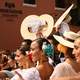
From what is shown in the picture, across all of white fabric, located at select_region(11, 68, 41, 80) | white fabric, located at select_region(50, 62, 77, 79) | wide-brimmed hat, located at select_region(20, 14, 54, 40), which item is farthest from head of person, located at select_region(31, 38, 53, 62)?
wide-brimmed hat, located at select_region(20, 14, 54, 40)

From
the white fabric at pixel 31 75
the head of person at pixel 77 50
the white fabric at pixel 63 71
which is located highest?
the head of person at pixel 77 50

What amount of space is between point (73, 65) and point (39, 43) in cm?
61

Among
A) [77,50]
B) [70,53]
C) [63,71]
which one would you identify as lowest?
[63,71]

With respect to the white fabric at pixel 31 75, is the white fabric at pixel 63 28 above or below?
above

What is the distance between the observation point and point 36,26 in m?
7.07

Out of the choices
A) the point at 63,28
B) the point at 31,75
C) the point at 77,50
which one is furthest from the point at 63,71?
the point at 63,28

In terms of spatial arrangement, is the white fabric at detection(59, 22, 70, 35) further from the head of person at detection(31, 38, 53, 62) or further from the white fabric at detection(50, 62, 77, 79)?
the white fabric at detection(50, 62, 77, 79)

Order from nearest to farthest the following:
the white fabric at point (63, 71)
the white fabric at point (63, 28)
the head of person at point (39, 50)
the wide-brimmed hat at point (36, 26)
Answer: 1. the white fabric at point (63, 71)
2. the head of person at point (39, 50)
3. the white fabric at point (63, 28)
4. the wide-brimmed hat at point (36, 26)

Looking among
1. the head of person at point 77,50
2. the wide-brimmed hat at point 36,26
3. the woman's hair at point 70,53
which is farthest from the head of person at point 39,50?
the wide-brimmed hat at point 36,26

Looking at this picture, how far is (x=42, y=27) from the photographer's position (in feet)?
22.7

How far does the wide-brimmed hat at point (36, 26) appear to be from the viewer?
688 centimetres

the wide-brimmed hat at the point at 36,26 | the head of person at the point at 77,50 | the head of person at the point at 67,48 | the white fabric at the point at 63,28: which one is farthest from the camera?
the wide-brimmed hat at the point at 36,26

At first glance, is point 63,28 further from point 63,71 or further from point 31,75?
point 63,71

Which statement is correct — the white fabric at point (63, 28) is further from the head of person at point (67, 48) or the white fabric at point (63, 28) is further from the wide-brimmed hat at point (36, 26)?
the head of person at point (67, 48)
